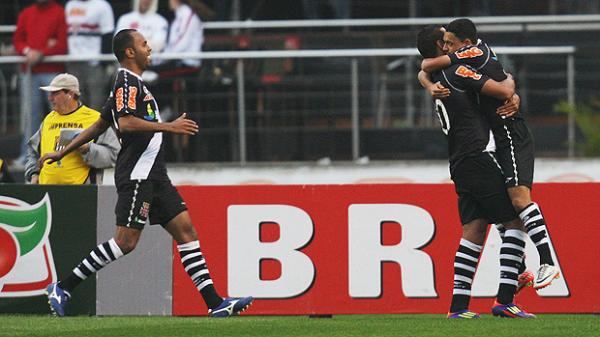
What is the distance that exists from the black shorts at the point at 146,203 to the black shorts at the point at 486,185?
207cm

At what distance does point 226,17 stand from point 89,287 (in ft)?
24.7

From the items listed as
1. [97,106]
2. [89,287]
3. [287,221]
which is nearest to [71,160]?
[89,287]

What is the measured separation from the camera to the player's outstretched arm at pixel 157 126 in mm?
10695

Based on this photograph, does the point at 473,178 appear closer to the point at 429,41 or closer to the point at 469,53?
the point at 469,53

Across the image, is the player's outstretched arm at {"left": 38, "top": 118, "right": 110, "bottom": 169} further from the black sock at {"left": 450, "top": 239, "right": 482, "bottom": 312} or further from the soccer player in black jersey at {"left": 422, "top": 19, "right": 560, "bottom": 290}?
the black sock at {"left": 450, "top": 239, "right": 482, "bottom": 312}

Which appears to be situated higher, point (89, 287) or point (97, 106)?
point (97, 106)

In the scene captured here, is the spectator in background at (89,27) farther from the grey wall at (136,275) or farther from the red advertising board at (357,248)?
the red advertising board at (357,248)

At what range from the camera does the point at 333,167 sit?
53.1 feet

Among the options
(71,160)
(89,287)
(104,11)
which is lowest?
(89,287)

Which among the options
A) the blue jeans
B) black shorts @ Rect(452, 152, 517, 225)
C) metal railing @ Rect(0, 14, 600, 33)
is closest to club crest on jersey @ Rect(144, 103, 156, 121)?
black shorts @ Rect(452, 152, 517, 225)

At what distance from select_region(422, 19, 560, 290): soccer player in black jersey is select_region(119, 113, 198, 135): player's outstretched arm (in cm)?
171

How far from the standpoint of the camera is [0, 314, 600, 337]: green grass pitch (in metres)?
9.91

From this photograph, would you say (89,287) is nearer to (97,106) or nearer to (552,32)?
(97,106)

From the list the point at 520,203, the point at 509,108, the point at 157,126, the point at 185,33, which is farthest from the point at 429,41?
the point at 185,33
